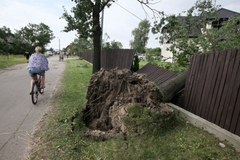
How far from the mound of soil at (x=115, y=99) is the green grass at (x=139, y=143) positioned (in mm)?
287

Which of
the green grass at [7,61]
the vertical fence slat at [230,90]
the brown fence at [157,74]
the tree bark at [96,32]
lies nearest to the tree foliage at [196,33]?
the brown fence at [157,74]

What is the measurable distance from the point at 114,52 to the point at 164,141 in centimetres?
1264

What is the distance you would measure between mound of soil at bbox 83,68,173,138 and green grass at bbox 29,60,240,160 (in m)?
0.29

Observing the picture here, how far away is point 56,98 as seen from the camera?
9.16 metres

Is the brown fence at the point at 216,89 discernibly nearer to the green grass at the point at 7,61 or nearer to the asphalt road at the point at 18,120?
the asphalt road at the point at 18,120

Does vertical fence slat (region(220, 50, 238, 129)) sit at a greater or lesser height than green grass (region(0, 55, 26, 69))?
greater

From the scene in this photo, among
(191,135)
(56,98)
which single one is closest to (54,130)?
(191,135)

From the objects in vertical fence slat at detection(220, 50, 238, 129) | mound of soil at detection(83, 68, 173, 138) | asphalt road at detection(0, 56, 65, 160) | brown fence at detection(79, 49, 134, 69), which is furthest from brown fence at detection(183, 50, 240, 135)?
brown fence at detection(79, 49, 134, 69)

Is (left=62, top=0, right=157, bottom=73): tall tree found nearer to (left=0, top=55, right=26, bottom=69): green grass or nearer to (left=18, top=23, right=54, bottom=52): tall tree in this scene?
(left=0, top=55, right=26, bottom=69): green grass

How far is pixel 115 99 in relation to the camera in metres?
6.24

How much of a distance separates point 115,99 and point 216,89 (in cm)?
231

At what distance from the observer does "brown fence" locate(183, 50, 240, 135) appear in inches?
201

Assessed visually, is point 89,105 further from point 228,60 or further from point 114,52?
point 114,52

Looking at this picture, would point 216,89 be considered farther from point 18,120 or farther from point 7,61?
point 7,61
